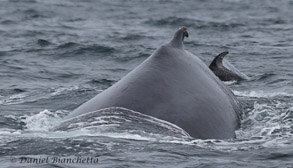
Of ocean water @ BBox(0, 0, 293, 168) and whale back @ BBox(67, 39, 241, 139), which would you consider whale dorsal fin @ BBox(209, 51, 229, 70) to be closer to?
ocean water @ BBox(0, 0, 293, 168)

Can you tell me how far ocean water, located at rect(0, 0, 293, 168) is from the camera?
7.82m

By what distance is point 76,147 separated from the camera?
7805 millimetres

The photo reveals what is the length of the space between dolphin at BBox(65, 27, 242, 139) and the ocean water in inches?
7.0

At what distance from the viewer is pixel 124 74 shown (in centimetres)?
1703

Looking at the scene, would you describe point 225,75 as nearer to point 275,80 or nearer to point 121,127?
point 275,80

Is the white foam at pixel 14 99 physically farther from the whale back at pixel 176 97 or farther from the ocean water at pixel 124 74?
the whale back at pixel 176 97

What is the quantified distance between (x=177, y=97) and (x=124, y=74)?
8.28 metres

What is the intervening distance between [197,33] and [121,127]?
18.0 meters

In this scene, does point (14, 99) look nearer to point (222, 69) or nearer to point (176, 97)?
point (222, 69)

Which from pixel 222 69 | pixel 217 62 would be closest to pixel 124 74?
pixel 222 69

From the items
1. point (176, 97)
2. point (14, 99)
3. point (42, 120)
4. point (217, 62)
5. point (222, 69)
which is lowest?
point (42, 120)

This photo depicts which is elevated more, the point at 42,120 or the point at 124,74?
the point at 124,74

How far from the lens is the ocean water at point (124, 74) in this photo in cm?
782

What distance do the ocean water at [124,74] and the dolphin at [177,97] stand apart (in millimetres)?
177
